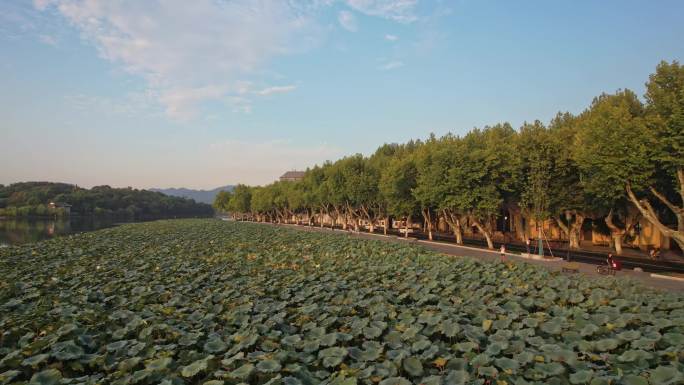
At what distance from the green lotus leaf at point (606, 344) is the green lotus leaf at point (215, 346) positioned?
6.98 meters

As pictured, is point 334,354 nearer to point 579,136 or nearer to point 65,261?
point 65,261

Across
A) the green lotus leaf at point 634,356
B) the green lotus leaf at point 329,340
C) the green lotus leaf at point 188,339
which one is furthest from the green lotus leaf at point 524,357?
the green lotus leaf at point 188,339

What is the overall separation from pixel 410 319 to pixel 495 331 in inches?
73.0

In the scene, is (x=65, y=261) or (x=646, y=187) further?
(x=646, y=187)

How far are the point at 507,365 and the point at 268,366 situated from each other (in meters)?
3.82

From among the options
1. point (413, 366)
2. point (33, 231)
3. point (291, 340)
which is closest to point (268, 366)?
point (291, 340)

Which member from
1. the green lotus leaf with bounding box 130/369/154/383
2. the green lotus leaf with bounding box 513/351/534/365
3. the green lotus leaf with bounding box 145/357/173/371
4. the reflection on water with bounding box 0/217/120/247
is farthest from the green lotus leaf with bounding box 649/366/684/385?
the reflection on water with bounding box 0/217/120/247

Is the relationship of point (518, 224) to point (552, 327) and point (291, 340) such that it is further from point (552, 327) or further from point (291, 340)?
point (291, 340)

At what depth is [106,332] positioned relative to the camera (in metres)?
9.14

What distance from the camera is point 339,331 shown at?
9312 millimetres

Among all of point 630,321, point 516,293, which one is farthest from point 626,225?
point 630,321

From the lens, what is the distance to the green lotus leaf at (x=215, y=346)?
7.73 metres

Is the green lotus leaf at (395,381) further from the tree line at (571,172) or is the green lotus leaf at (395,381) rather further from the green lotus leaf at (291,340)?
the tree line at (571,172)

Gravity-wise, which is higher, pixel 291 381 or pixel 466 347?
pixel 466 347
